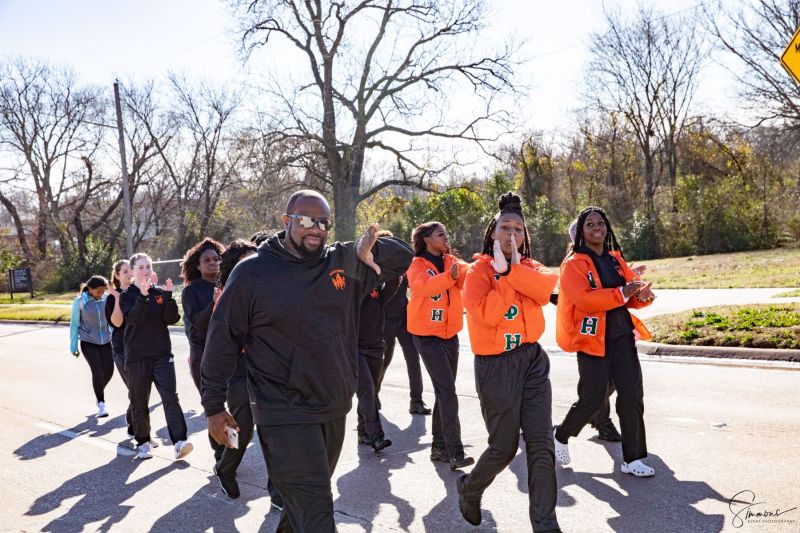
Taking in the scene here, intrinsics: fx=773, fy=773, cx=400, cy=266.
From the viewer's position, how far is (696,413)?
7035mm

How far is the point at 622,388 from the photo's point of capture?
5301 millimetres

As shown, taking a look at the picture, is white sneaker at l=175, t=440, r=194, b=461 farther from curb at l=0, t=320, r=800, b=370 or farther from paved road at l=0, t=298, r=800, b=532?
curb at l=0, t=320, r=800, b=370

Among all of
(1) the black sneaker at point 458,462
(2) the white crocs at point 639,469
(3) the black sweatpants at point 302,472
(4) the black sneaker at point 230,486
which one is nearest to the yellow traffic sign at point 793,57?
(2) the white crocs at point 639,469

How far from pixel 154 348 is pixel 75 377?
256 inches

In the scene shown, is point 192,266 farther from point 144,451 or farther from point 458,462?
point 458,462

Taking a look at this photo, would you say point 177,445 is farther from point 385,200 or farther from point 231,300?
point 385,200

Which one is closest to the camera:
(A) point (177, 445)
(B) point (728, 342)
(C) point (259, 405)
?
(C) point (259, 405)

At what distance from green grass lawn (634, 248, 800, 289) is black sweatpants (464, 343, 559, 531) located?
46.4 feet

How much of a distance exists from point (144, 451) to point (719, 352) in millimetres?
6951

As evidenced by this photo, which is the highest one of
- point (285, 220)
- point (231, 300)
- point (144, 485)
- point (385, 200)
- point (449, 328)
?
point (385, 200)

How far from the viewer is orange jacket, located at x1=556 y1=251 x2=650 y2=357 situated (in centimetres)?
524

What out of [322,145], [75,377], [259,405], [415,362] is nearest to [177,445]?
[415,362]

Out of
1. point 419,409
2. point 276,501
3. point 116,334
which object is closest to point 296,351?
point 276,501

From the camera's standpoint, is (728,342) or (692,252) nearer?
(728,342)
